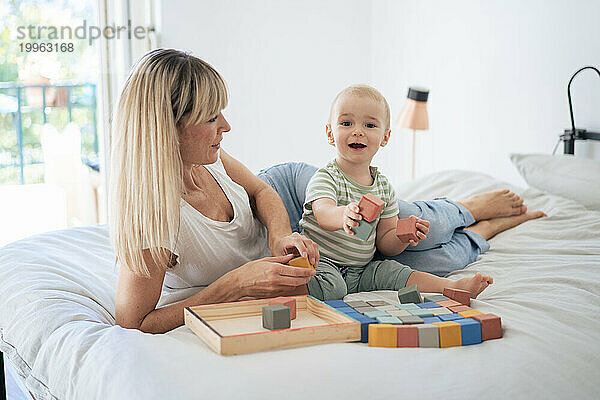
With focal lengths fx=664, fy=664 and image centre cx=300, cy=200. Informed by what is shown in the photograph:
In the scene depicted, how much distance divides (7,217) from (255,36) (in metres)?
1.77

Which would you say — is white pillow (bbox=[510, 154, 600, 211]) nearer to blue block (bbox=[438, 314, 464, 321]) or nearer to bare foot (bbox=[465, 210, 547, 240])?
bare foot (bbox=[465, 210, 547, 240])

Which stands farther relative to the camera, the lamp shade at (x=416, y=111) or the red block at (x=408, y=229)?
the lamp shade at (x=416, y=111)

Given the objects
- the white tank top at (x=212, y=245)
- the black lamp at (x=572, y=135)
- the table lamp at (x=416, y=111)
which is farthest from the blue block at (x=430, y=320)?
the table lamp at (x=416, y=111)

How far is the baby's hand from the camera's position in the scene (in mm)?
1448

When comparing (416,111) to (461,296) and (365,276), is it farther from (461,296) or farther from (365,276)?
(461,296)

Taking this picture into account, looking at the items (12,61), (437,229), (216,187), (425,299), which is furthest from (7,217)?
(425,299)

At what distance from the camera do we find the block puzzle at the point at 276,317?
1.21m

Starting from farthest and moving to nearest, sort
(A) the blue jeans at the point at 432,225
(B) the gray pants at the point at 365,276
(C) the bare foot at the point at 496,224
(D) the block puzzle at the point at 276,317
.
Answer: (C) the bare foot at the point at 496,224, (A) the blue jeans at the point at 432,225, (B) the gray pants at the point at 365,276, (D) the block puzzle at the point at 276,317

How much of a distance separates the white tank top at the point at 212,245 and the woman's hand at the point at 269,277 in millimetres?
117

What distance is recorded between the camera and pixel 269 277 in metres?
1.41

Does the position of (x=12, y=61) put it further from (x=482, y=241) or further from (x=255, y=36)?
(x=482, y=241)

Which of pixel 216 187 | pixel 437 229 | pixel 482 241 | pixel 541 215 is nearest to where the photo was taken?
pixel 216 187

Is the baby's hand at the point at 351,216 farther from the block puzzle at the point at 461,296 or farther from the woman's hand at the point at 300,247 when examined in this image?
the block puzzle at the point at 461,296

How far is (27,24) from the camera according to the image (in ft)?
11.4
